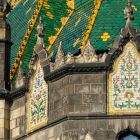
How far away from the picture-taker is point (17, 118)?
36250 mm

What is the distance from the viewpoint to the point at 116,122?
3416cm

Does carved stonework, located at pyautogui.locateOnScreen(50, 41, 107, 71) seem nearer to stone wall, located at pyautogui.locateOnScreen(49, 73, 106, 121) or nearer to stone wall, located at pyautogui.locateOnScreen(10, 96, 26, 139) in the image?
stone wall, located at pyautogui.locateOnScreen(49, 73, 106, 121)

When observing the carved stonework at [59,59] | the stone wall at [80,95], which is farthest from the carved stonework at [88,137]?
the carved stonework at [59,59]

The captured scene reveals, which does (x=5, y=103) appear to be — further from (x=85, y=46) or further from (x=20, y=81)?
(x=85, y=46)

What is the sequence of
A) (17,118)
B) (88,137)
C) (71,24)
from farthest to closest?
1. (71,24)
2. (17,118)
3. (88,137)

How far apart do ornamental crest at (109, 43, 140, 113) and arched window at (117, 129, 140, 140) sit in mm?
507

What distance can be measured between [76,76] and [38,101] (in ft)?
4.66

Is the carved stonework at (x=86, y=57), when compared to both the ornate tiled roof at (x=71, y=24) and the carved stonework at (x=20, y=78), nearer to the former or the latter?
the ornate tiled roof at (x=71, y=24)

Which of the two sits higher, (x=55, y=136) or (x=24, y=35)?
(x=24, y=35)

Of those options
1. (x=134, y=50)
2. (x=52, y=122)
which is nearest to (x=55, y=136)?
(x=52, y=122)

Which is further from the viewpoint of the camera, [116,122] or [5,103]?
[5,103]

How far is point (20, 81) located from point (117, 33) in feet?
9.53

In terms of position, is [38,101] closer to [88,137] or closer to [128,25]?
[88,137]

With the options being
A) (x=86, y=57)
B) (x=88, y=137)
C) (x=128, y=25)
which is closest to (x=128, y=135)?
(x=88, y=137)
